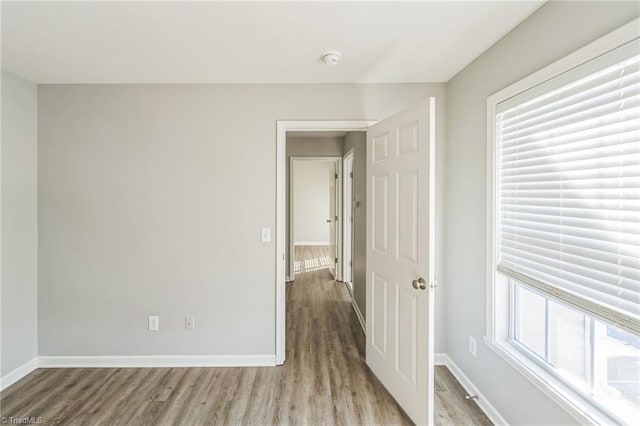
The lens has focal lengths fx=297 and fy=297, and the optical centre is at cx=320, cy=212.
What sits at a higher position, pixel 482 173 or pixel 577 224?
pixel 482 173

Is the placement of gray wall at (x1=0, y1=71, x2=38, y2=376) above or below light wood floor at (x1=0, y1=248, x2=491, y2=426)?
above

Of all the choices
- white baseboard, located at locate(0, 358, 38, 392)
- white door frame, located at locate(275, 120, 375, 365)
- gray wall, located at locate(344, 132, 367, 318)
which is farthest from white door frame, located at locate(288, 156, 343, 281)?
white baseboard, located at locate(0, 358, 38, 392)

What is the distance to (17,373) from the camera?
2.31m

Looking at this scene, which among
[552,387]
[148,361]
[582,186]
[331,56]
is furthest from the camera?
[148,361]

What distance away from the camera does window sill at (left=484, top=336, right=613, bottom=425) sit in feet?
4.16

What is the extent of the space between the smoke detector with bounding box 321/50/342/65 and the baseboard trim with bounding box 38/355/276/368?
238 centimetres

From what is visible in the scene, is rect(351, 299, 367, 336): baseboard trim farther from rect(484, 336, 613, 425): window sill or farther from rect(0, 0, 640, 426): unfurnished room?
rect(484, 336, 613, 425): window sill

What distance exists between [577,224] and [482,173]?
0.79 metres

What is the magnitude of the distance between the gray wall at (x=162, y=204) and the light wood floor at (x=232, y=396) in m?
0.24

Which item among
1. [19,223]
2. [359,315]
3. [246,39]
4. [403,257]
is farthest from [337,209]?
[19,223]

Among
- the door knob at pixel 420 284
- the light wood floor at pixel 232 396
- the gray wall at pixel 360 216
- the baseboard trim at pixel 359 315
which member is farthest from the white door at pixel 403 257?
the gray wall at pixel 360 216

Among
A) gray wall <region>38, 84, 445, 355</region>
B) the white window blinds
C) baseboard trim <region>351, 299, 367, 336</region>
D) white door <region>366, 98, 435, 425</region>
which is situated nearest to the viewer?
the white window blinds

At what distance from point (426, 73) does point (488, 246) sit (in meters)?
1.38

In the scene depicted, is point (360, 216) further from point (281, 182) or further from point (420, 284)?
point (420, 284)
